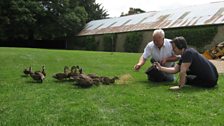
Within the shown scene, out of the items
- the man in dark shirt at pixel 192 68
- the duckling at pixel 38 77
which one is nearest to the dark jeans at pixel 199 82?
the man in dark shirt at pixel 192 68

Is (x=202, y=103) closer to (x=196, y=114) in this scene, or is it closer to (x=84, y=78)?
(x=196, y=114)

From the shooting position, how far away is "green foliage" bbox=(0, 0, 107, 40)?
54.0 metres

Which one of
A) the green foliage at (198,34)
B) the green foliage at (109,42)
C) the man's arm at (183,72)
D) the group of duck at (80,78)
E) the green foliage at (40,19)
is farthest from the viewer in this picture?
the green foliage at (40,19)

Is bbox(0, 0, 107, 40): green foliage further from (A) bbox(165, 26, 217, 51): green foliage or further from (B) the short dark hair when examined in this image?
(B) the short dark hair

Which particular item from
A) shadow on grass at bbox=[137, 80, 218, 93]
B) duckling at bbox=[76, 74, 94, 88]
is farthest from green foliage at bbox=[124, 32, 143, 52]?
duckling at bbox=[76, 74, 94, 88]

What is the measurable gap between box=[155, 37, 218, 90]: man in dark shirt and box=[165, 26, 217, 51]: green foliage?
103ft

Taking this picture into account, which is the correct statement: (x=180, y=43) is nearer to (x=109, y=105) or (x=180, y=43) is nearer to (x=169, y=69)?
(x=169, y=69)

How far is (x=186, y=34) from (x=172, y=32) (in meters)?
1.69

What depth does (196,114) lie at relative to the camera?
7.04m

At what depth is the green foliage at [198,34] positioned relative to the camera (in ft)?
135

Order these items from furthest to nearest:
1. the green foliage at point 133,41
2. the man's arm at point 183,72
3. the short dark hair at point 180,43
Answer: the green foliage at point 133,41 < the short dark hair at point 180,43 < the man's arm at point 183,72

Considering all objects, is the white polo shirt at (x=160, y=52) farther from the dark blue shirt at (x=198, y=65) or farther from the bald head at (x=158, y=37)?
the dark blue shirt at (x=198, y=65)

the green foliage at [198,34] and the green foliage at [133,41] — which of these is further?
the green foliage at [133,41]

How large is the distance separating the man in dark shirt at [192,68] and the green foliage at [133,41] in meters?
38.4
